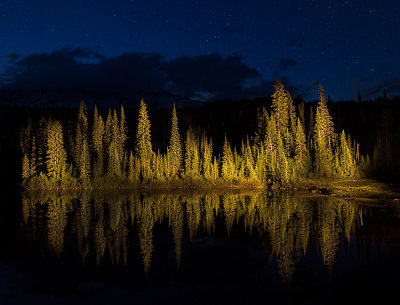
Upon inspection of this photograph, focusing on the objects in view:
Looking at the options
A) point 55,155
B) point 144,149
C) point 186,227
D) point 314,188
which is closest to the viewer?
point 186,227

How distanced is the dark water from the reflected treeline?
0.23 feet

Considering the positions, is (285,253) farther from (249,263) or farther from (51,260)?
(51,260)

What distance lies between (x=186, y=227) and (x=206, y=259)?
24.0 feet

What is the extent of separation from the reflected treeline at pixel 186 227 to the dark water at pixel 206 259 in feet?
0.23

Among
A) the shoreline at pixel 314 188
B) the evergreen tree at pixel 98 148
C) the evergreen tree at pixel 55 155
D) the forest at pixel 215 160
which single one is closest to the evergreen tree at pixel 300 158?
the forest at pixel 215 160

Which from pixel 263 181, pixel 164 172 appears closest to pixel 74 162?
pixel 164 172

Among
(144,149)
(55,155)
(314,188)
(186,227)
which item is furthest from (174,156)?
(186,227)

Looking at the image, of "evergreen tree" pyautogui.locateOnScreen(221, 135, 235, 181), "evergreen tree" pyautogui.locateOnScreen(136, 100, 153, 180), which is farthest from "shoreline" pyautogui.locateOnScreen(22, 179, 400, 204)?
"evergreen tree" pyautogui.locateOnScreen(136, 100, 153, 180)

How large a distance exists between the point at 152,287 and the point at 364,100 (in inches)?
5927

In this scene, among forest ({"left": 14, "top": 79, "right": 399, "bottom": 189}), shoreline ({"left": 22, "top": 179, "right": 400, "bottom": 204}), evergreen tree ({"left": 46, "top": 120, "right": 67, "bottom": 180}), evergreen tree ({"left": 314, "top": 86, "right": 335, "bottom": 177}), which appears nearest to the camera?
shoreline ({"left": 22, "top": 179, "right": 400, "bottom": 204})

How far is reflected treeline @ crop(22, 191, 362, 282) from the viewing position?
15.7 meters

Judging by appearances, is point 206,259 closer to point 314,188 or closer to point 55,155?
point 314,188

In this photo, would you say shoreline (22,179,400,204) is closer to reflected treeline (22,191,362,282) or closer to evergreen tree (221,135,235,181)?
evergreen tree (221,135,235,181)

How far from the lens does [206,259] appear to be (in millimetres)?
14875
